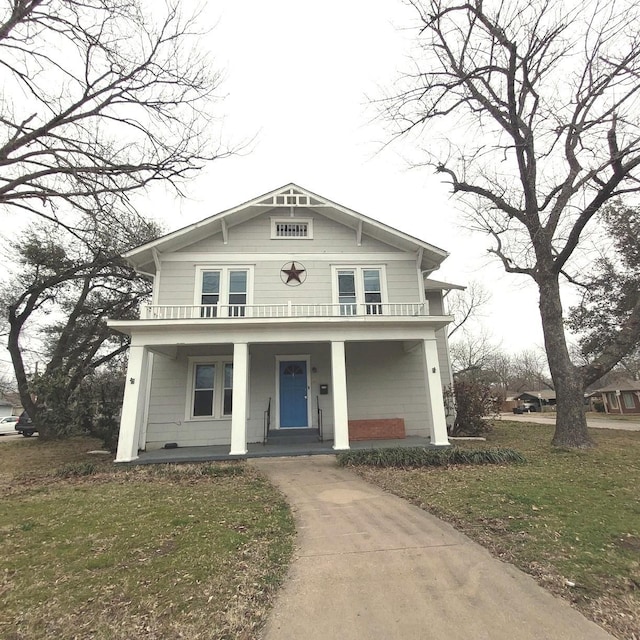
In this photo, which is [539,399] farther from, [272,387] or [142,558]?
[142,558]

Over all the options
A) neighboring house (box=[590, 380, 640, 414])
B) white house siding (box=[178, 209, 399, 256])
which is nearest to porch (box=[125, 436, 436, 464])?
white house siding (box=[178, 209, 399, 256])

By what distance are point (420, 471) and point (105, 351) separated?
65.8 ft

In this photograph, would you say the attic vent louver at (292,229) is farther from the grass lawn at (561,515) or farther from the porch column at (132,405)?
the grass lawn at (561,515)

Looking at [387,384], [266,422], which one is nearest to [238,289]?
[266,422]

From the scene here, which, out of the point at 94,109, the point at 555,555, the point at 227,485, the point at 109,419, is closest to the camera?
the point at 555,555

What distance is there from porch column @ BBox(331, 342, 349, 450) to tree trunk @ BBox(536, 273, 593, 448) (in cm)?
580

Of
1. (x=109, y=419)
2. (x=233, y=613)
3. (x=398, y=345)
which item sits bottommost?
(x=233, y=613)

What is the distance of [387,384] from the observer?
12070 mm

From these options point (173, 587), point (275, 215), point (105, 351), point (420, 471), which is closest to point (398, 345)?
point (420, 471)

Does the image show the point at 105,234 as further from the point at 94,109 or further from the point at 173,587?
the point at 173,587

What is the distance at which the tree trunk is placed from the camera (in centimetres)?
993

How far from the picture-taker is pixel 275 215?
1256 cm

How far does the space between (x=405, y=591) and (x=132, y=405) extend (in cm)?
830

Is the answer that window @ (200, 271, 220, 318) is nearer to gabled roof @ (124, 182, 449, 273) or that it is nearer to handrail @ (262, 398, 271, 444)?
gabled roof @ (124, 182, 449, 273)
